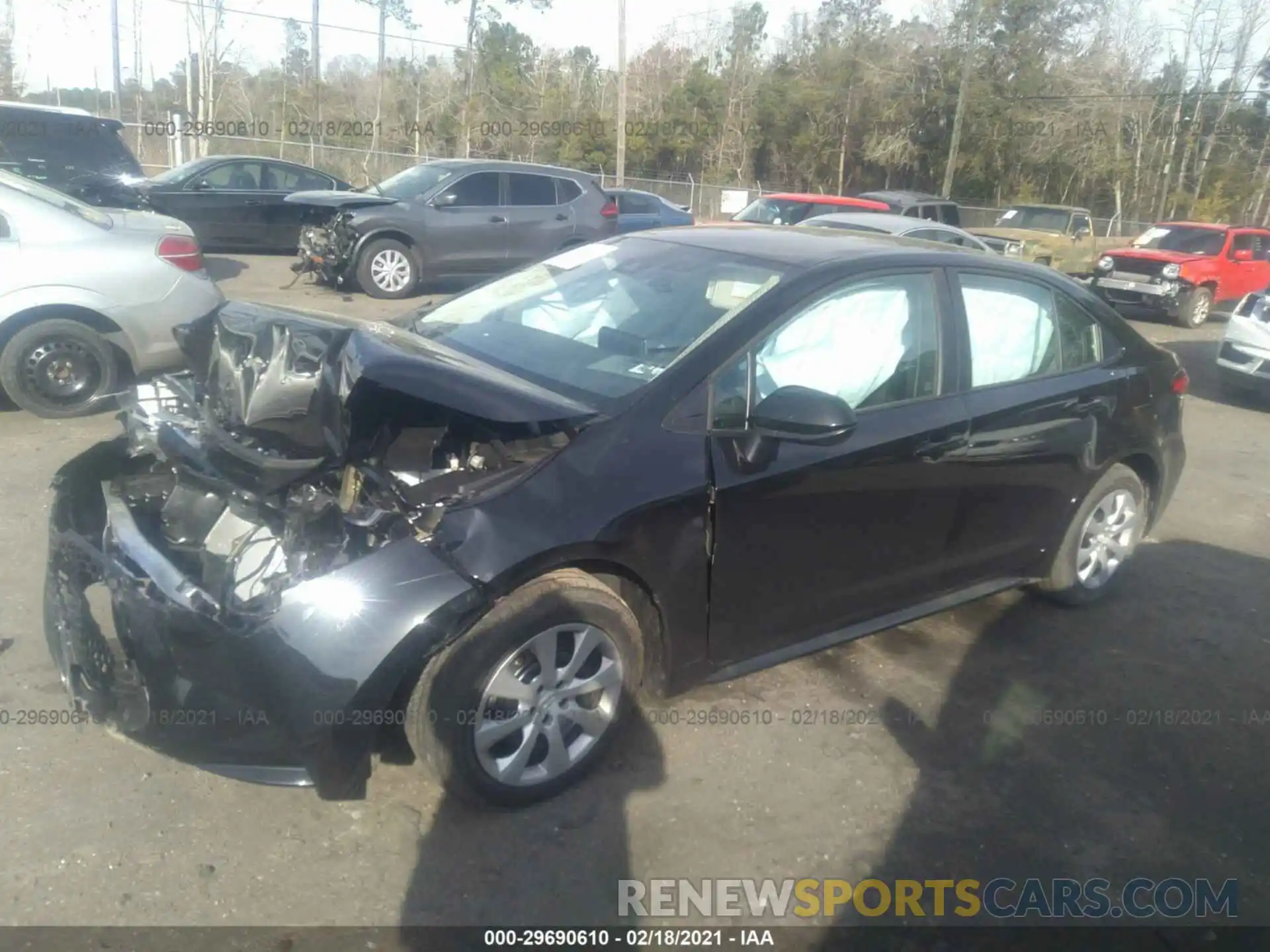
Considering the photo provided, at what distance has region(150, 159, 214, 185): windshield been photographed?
45.9 ft

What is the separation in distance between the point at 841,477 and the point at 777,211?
13.4 metres

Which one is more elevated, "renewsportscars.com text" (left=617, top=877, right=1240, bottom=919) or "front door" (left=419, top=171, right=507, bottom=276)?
"front door" (left=419, top=171, right=507, bottom=276)

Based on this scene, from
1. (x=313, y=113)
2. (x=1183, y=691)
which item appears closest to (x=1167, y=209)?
(x=313, y=113)

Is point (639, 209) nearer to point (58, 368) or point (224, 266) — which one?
point (224, 266)

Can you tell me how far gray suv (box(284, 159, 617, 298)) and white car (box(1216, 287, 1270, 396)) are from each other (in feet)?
23.1

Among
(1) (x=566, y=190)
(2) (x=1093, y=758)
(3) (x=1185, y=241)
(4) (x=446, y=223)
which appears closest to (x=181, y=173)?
(4) (x=446, y=223)

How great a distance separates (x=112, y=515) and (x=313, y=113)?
123 feet

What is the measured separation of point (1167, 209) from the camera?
38594 millimetres

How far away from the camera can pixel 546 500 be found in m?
2.88

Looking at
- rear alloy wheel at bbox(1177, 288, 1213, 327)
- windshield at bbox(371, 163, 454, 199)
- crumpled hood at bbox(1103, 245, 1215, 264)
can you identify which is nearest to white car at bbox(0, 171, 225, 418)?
windshield at bbox(371, 163, 454, 199)

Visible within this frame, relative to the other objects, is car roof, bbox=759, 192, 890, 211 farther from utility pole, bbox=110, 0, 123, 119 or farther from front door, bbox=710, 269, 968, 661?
utility pole, bbox=110, 0, 123, 119

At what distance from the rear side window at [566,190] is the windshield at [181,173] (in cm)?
519

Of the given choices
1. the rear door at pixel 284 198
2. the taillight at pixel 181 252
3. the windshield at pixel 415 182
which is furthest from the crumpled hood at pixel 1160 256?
the taillight at pixel 181 252

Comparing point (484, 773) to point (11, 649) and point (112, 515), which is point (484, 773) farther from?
point (11, 649)
